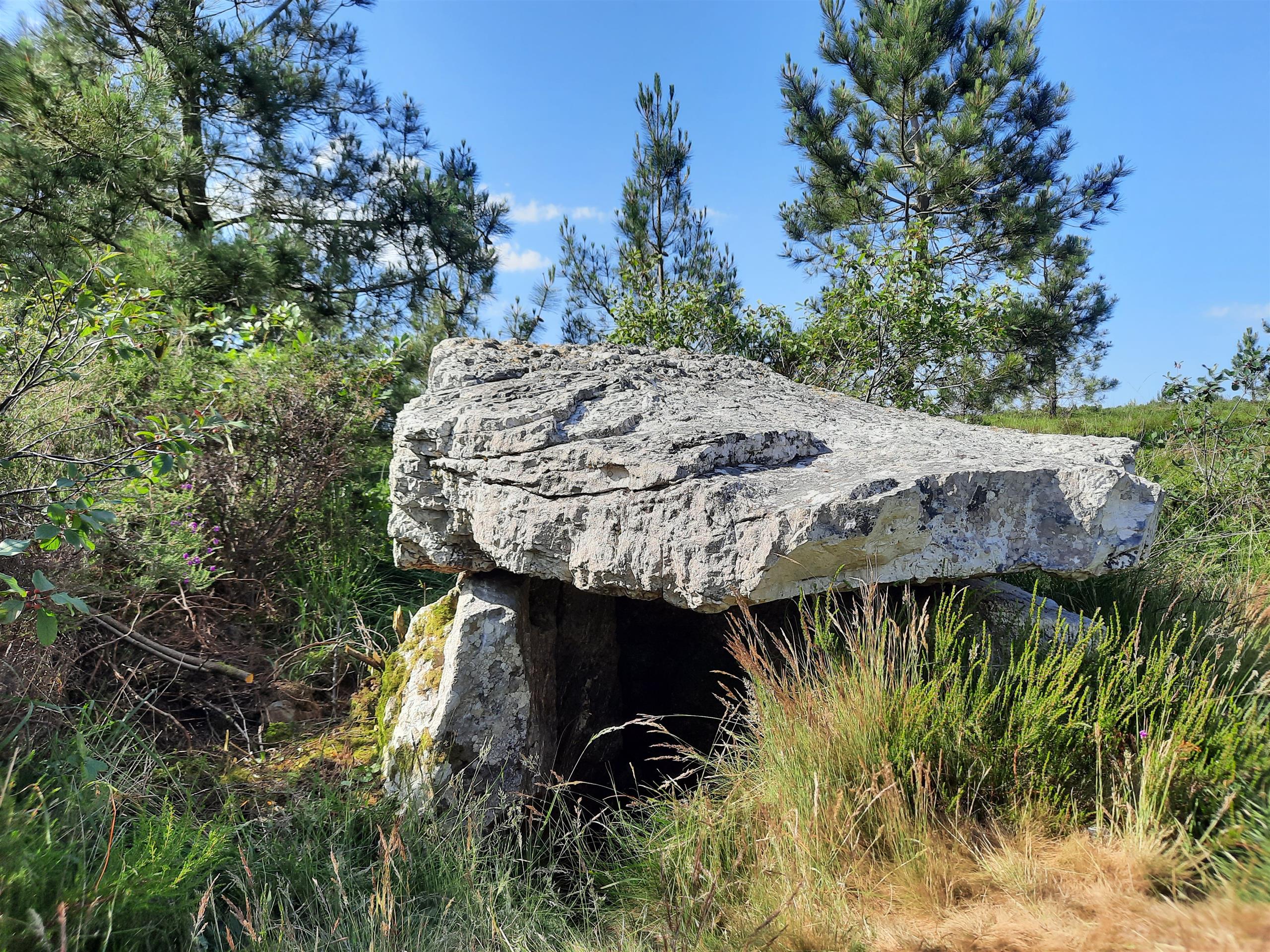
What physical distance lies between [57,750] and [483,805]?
1.54 meters

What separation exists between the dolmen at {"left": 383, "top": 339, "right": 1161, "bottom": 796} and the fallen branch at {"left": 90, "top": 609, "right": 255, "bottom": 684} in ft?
2.77

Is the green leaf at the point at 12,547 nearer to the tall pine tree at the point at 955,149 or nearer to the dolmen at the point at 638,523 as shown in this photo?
the dolmen at the point at 638,523

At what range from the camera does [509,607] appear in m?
3.47

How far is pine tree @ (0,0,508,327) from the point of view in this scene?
5.70 metres

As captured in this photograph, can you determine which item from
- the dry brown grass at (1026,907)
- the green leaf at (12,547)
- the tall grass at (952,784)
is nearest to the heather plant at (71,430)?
the green leaf at (12,547)

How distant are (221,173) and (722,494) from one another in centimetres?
674

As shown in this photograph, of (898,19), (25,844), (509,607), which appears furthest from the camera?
(898,19)

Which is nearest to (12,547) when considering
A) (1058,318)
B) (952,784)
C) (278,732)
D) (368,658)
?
(278,732)

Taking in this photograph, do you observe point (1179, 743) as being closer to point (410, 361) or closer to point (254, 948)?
point (254, 948)

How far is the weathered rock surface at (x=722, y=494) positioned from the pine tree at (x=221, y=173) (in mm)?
3617

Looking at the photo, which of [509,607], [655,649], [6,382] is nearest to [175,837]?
[509,607]

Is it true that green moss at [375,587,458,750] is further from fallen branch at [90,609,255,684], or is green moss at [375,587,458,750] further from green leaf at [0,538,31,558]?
green leaf at [0,538,31,558]

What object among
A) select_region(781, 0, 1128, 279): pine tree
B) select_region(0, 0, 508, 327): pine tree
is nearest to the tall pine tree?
select_region(781, 0, 1128, 279): pine tree

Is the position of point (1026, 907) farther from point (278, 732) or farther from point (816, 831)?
point (278, 732)
